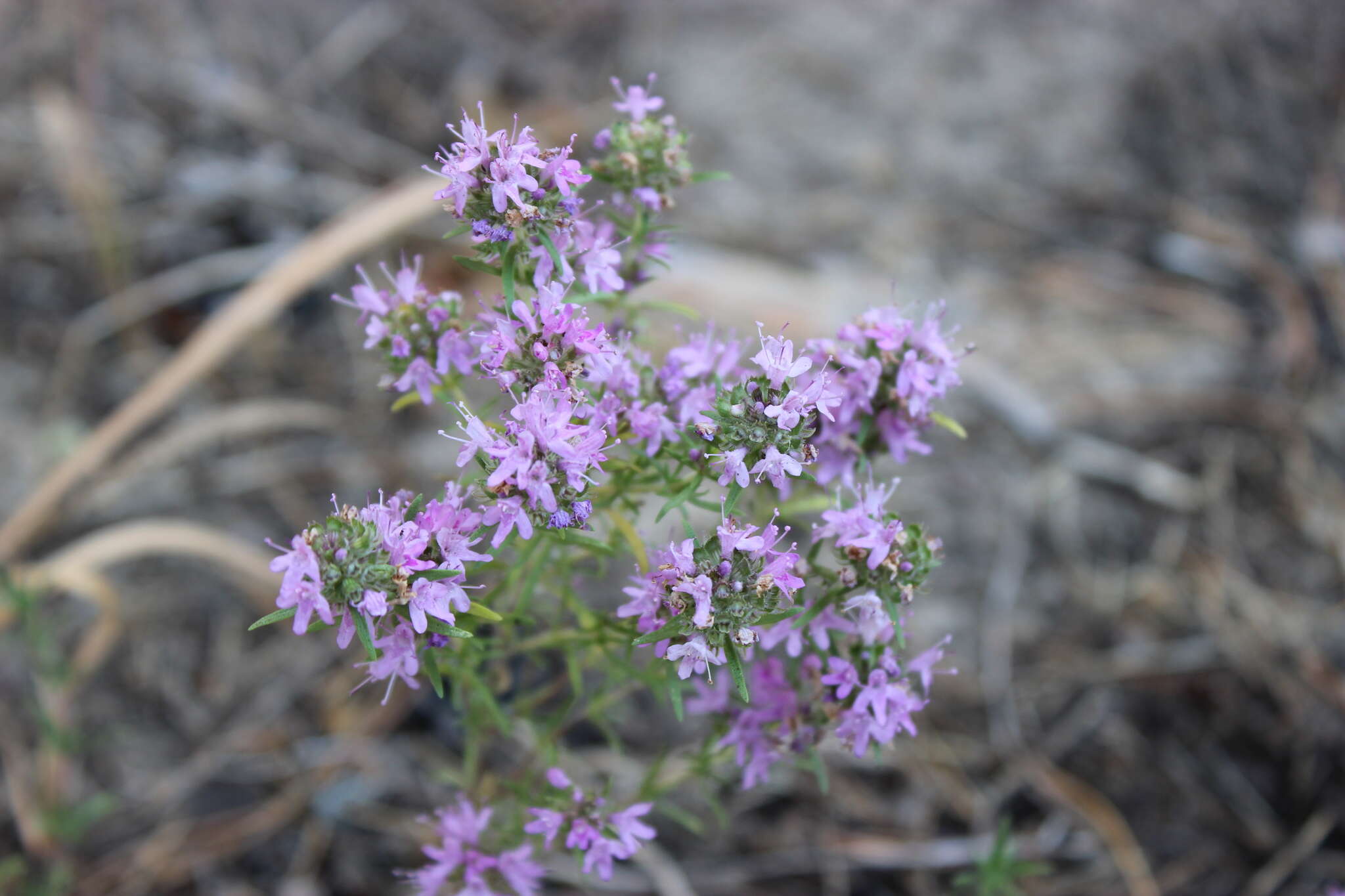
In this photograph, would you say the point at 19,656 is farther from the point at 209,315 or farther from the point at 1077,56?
the point at 1077,56

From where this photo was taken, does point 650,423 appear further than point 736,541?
Yes

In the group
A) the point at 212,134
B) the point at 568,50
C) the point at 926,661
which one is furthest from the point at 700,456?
the point at 568,50

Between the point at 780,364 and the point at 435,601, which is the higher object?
the point at 780,364

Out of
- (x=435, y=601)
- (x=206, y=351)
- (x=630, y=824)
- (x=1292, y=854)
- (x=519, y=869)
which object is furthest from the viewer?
(x=206, y=351)

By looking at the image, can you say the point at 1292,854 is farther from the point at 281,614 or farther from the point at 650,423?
the point at 281,614

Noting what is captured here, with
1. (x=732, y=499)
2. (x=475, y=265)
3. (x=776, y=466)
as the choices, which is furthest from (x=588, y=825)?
(x=475, y=265)

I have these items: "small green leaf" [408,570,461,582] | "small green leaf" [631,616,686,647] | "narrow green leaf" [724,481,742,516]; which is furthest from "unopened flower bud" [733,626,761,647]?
"small green leaf" [408,570,461,582]
